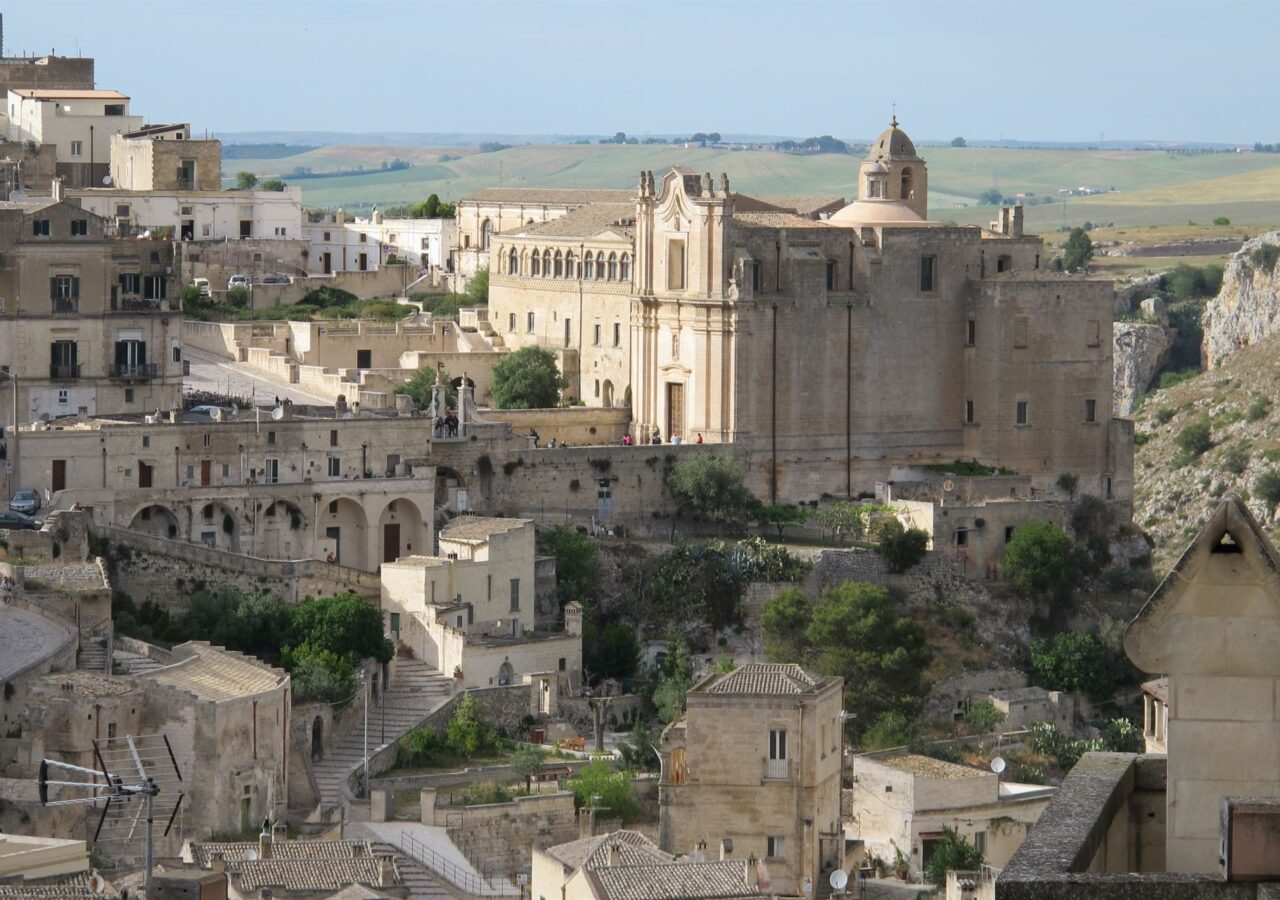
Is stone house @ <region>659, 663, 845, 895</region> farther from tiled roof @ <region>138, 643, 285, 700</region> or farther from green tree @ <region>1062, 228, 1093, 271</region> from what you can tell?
green tree @ <region>1062, 228, 1093, 271</region>

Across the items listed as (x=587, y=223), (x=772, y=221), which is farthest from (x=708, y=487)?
(x=587, y=223)

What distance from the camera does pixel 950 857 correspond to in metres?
46.8

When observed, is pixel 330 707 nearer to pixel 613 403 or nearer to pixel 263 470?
pixel 263 470

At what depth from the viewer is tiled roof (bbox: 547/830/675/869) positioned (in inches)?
1556

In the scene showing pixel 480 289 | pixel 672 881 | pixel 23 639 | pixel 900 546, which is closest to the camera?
pixel 672 881

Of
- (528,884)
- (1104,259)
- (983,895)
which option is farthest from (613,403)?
(1104,259)

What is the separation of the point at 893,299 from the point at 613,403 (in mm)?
6727

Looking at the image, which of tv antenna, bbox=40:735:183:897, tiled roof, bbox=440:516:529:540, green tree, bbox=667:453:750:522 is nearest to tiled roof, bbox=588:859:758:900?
tv antenna, bbox=40:735:183:897

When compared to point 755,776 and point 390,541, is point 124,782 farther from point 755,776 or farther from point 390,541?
point 390,541

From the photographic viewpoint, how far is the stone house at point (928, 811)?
47906 mm

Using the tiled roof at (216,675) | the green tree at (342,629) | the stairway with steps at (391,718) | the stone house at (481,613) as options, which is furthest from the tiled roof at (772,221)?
the tiled roof at (216,675)

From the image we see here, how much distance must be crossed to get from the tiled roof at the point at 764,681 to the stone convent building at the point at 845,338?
16.1 m

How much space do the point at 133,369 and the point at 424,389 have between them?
25.7 feet

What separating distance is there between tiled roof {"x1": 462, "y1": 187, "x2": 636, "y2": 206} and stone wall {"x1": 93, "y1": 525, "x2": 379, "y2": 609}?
27.4 m
